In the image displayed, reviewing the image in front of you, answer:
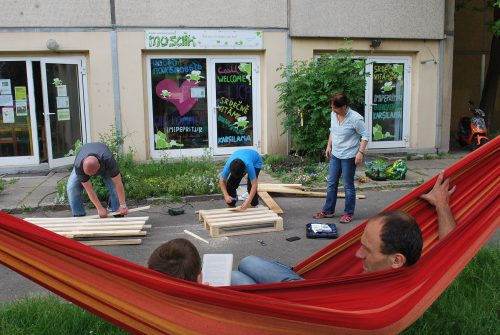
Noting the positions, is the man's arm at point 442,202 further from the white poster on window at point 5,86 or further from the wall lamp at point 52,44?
the white poster on window at point 5,86

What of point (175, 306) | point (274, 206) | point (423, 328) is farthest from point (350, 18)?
point (175, 306)

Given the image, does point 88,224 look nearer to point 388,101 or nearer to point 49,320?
point 49,320

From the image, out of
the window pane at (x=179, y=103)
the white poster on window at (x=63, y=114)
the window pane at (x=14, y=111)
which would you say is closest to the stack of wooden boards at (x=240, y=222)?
the window pane at (x=179, y=103)

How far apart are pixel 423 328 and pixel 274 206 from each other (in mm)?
4479

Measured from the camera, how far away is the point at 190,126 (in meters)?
12.1

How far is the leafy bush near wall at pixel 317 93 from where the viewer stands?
10969 mm

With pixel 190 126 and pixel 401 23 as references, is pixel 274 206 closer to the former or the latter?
pixel 190 126

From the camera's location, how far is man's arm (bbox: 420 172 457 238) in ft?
10.5

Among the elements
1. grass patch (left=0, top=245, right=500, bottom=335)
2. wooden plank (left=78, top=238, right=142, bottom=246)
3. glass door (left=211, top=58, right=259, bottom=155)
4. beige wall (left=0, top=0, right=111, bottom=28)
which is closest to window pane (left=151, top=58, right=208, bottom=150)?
glass door (left=211, top=58, right=259, bottom=155)

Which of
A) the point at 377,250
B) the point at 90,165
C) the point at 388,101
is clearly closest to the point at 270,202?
the point at 90,165

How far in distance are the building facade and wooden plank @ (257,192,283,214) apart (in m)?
3.81

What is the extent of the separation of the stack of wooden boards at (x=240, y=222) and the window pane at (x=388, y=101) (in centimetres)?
711

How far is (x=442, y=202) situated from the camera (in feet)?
10.6

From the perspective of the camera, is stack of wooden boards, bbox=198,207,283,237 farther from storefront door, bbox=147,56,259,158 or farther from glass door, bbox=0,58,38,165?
glass door, bbox=0,58,38,165
